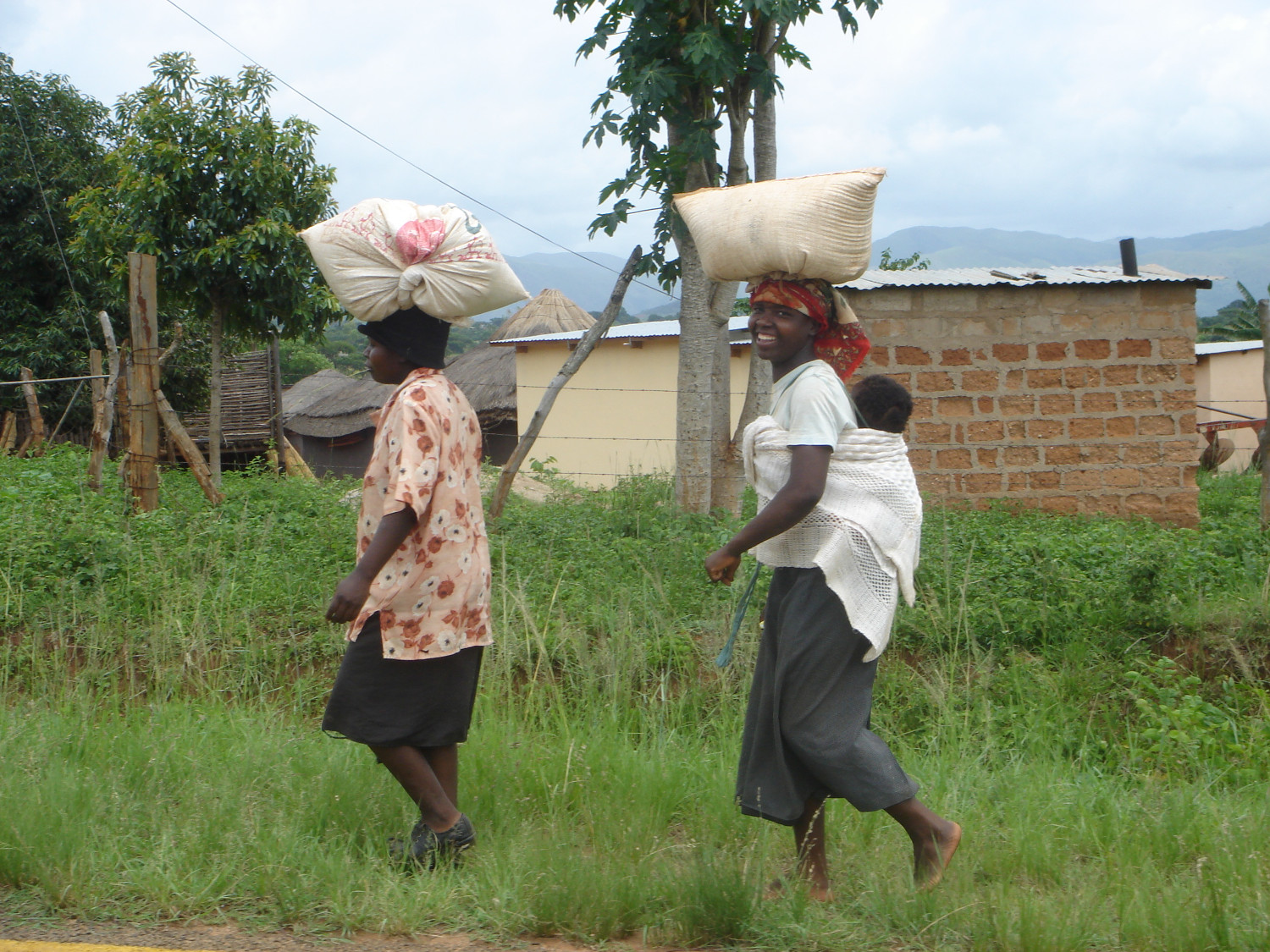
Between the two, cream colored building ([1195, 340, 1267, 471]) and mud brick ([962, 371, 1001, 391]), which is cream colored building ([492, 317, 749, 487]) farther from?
cream colored building ([1195, 340, 1267, 471])

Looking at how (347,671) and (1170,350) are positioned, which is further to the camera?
(1170,350)

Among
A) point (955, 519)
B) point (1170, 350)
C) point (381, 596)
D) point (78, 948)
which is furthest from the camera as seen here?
point (1170, 350)

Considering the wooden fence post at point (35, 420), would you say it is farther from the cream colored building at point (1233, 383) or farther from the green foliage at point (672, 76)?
the cream colored building at point (1233, 383)

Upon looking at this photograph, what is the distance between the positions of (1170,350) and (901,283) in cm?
214

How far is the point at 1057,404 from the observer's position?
325 inches

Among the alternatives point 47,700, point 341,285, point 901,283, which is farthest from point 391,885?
point 901,283

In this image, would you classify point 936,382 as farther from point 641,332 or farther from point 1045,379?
point 641,332

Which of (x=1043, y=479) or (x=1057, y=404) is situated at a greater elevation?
(x=1057, y=404)

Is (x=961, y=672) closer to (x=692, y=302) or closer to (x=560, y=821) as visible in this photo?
(x=560, y=821)

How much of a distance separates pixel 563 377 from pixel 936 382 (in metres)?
3.04

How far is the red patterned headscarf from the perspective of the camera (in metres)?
2.87

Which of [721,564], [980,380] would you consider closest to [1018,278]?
[980,380]

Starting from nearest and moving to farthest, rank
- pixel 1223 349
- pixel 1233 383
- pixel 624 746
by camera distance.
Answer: pixel 624 746, pixel 1223 349, pixel 1233 383

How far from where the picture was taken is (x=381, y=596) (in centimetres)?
285
